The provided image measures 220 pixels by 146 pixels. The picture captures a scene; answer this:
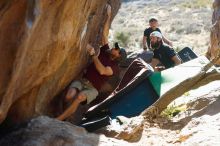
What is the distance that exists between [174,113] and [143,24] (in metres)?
34.3

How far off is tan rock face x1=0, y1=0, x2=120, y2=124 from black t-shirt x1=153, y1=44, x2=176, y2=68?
3663mm

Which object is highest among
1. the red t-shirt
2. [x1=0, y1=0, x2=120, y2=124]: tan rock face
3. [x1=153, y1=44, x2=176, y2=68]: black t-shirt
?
[x1=0, y1=0, x2=120, y2=124]: tan rock face

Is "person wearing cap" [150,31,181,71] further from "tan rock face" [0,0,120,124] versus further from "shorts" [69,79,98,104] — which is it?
"tan rock face" [0,0,120,124]

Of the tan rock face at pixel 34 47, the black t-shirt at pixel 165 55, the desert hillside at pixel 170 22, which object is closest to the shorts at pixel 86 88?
the tan rock face at pixel 34 47

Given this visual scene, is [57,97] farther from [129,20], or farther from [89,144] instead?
[129,20]

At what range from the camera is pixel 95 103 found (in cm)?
1028

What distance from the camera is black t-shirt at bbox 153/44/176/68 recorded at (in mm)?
11695

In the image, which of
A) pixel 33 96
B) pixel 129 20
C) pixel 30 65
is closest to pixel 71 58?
pixel 33 96

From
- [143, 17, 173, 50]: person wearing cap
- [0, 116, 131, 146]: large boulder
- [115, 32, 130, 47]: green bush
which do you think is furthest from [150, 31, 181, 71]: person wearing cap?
[115, 32, 130, 47]: green bush

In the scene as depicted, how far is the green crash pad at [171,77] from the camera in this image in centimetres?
921

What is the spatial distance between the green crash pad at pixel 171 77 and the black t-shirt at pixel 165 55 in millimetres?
1853

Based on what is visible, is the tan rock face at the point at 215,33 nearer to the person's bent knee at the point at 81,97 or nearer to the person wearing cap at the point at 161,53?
the person wearing cap at the point at 161,53

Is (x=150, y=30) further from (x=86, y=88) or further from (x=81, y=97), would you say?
(x=81, y=97)

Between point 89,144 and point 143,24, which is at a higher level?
point 89,144
